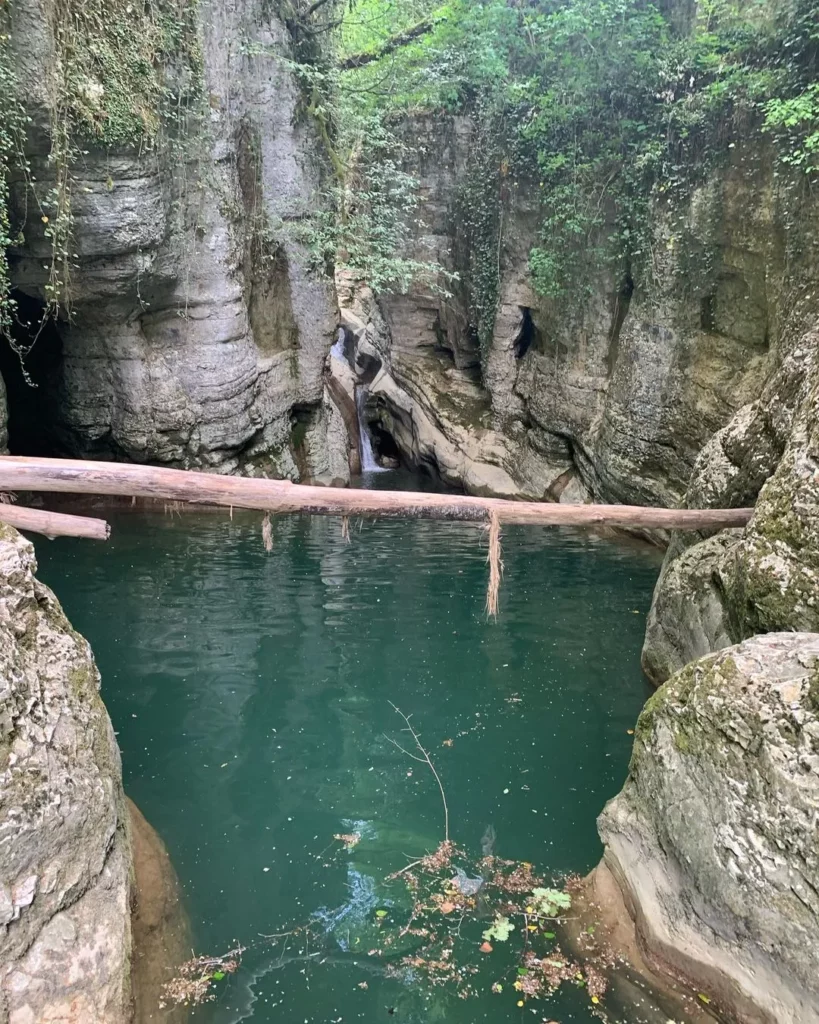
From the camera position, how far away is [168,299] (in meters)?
12.3

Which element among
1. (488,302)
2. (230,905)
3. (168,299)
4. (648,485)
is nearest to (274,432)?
(168,299)

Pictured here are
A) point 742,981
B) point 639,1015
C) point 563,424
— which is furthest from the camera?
point 563,424

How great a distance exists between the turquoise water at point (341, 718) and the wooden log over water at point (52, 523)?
2.48 meters

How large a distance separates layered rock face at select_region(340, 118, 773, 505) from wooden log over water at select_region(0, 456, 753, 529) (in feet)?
11.5

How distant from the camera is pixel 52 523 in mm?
4945

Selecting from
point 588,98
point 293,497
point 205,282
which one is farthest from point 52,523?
point 588,98

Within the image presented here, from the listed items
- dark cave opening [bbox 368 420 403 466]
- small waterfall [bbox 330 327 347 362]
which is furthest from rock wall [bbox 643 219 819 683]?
small waterfall [bbox 330 327 347 362]

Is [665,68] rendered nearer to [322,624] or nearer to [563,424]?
[563,424]

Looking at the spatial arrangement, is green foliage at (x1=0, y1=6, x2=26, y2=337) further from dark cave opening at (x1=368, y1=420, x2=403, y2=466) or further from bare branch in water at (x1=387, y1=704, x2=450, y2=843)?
dark cave opening at (x1=368, y1=420, x2=403, y2=466)

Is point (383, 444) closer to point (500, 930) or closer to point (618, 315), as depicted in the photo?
point (618, 315)

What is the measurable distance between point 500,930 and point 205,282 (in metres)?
11.5

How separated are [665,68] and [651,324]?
4.02m

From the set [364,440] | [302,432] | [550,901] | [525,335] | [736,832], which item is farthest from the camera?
[364,440]

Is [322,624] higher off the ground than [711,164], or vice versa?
[711,164]
